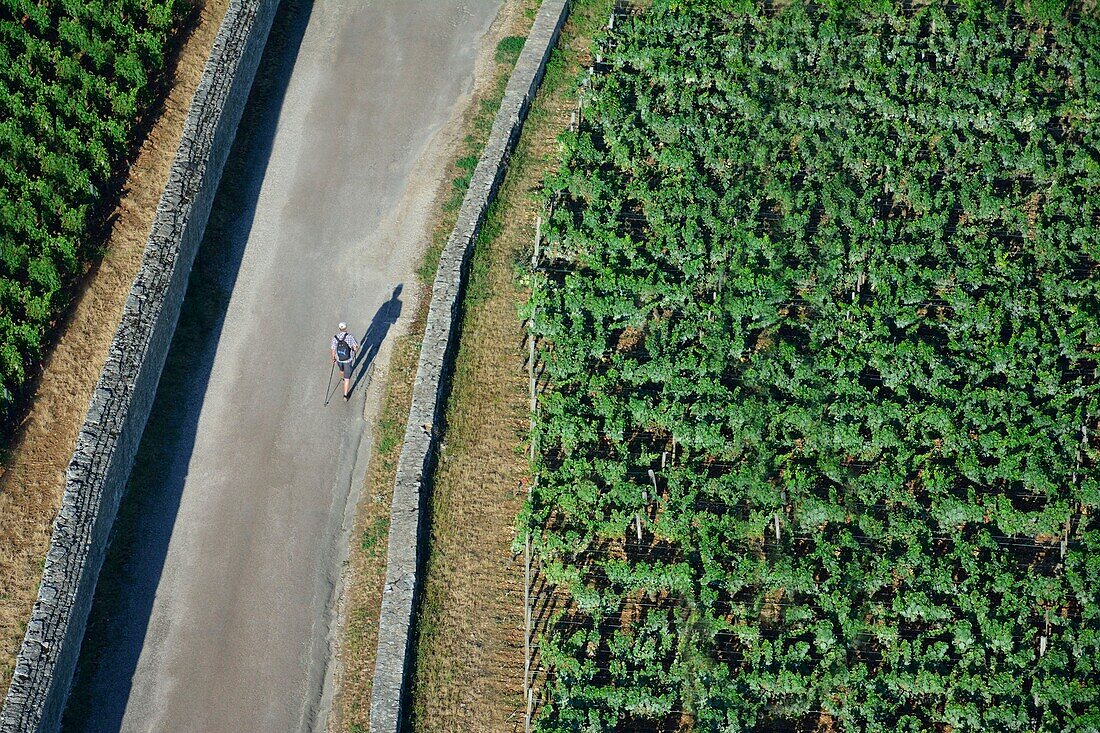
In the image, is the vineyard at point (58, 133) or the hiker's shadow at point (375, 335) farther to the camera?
the hiker's shadow at point (375, 335)

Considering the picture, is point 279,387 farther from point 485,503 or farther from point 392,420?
point 485,503

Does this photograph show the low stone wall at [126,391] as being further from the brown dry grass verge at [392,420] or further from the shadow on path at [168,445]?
the brown dry grass verge at [392,420]

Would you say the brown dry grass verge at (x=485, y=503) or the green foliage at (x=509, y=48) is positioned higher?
the green foliage at (x=509, y=48)

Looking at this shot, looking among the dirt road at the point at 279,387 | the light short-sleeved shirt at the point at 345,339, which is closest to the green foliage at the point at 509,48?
the dirt road at the point at 279,387

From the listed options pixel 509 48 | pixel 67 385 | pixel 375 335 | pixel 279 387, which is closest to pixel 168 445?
pixel 67 385

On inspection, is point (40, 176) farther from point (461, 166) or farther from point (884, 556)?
point (884, 556)

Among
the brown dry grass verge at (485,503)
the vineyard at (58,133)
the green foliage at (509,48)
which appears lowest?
the brown dry grass verge at (485,503)
